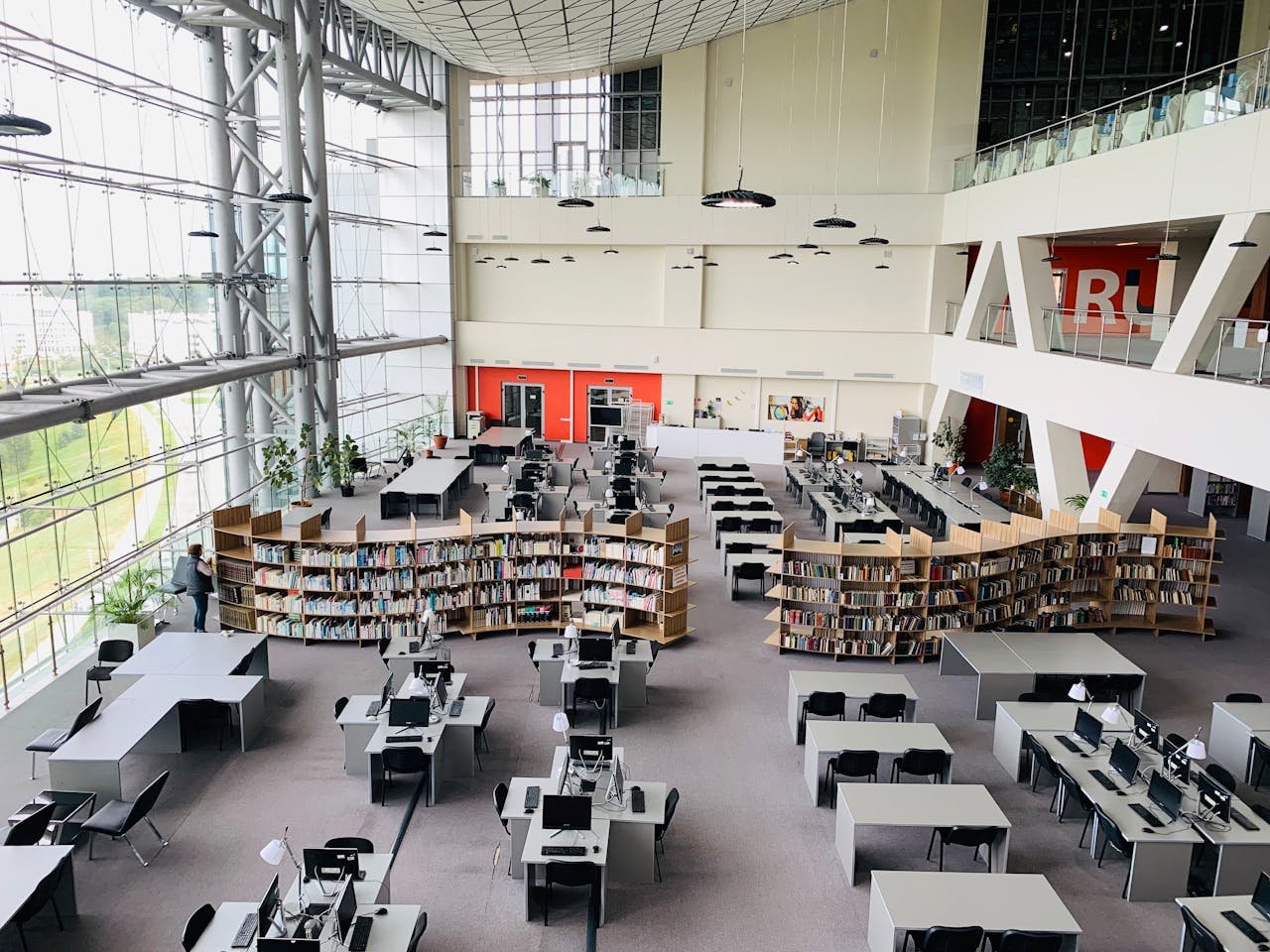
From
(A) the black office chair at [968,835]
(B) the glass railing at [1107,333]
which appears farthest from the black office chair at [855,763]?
(B) the glass railing at [1107,333]

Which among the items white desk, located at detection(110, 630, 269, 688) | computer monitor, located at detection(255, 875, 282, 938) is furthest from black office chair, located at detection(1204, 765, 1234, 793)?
white desk, located at detection(110, 630, 269, 688)

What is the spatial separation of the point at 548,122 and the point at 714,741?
20.8 meters

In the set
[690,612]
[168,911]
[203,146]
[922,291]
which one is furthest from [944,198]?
[168,911]

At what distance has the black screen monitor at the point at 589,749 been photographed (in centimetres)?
752

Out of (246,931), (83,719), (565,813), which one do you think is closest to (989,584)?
(565,813)

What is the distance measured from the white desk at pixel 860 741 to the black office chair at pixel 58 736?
21.2ft

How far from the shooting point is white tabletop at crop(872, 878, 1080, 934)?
578 cm

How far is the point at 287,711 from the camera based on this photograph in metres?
9.82

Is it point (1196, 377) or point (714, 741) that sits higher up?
point (1196, 377)

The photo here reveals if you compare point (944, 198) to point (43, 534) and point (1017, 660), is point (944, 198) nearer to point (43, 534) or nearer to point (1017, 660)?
point (1017, 660)

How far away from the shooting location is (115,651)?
995 centimetres

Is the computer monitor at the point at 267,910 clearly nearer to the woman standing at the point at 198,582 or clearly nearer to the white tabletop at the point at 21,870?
the white tabletop at the point at 21,870

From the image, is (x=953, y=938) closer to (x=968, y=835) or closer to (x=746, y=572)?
(x=968, y=835)

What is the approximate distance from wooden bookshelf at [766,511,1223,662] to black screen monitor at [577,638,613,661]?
2.62 metres
